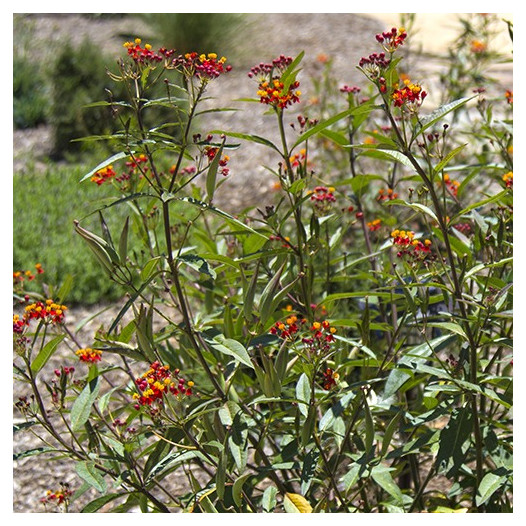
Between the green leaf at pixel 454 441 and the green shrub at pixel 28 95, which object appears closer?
the green leaf at pixel 454 441

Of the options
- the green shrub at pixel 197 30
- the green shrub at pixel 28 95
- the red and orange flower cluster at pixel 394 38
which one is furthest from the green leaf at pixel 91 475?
the green shrub at pixel 197 30

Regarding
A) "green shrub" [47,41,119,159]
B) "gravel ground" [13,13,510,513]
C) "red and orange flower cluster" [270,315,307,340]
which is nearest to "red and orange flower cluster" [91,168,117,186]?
"red and orange flower cluster" [270,315,307,340]

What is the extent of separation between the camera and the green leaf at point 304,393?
191 centimetres

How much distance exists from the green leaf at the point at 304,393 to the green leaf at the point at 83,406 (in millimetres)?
461

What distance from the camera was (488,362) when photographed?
2.21m

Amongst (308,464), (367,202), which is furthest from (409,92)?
(367,202)

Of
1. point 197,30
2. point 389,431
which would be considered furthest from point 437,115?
point 197,30

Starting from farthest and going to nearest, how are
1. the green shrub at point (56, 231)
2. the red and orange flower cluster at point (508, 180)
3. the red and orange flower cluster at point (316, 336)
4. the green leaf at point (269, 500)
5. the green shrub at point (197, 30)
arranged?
the green shrub at point (197, 30) < the green shrub at point (56, 231) < the red and orange flower cluster at point (508, 180) < the green leaf at point (269, 500) < the red and orange flower cluster at point (316, 336)

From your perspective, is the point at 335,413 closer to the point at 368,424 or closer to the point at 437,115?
the point at 368,424

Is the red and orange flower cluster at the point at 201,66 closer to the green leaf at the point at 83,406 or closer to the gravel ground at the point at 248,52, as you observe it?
the green leaf at the point at 83,406

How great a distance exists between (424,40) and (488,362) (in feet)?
25.8

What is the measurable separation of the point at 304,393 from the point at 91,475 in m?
0.50

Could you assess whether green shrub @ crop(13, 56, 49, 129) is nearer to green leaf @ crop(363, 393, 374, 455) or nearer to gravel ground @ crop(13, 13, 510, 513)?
gravel ground @ crop(13, 13, 510, 513)

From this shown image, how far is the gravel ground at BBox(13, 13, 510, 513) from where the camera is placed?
620 cm
